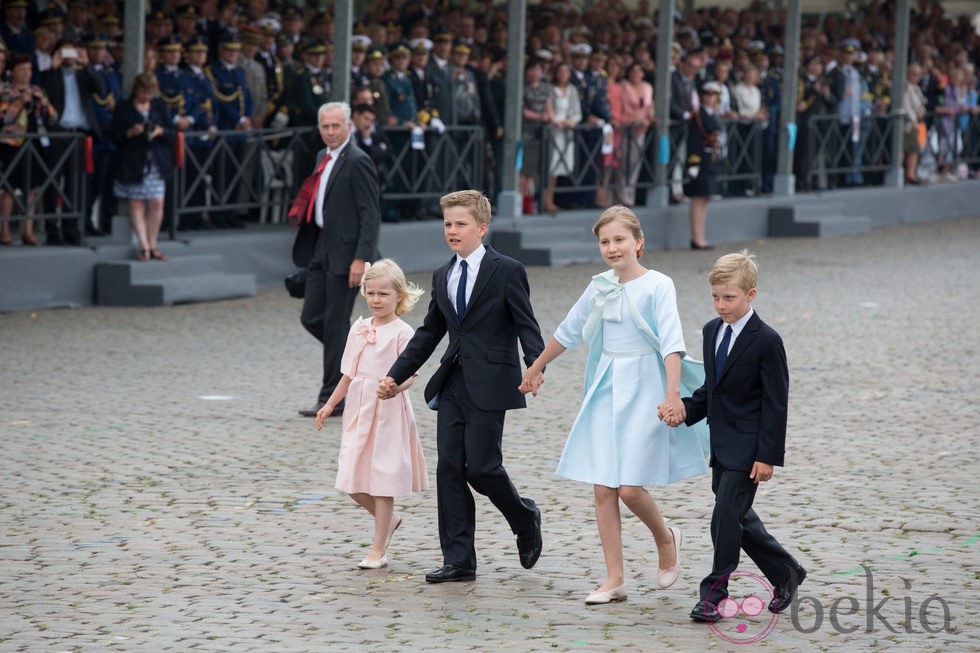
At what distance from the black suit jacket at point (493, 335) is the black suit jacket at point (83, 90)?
28.1 ft

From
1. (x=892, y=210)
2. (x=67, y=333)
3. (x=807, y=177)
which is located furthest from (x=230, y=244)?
(x=892, y=210)

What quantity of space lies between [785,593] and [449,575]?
3.97 ft

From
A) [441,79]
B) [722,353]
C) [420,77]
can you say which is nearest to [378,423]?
[722,353]

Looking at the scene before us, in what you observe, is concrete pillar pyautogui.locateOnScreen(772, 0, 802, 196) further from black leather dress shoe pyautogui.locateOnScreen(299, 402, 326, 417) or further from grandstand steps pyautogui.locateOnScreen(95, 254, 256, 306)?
black leather dress shoe pyautogui.locateOnScreen(299, 402, 326, 417)

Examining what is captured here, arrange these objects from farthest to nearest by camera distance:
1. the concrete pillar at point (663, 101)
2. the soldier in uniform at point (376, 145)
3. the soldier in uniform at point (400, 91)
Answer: the concrete pillar at point (663, 101) → the soldier in uniform at point (400, 91) → the soldier in uniform at point (376, 145)

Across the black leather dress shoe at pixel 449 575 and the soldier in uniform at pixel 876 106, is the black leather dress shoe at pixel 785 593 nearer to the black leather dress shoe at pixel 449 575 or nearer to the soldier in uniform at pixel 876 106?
the black leather dress shoe at pixel 449 575

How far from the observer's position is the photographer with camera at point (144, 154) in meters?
14.4

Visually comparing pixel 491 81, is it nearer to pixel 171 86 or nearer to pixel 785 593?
pixel 171 86

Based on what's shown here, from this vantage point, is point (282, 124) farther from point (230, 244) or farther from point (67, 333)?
point (67, 333)

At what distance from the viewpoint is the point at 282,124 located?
54.4ft

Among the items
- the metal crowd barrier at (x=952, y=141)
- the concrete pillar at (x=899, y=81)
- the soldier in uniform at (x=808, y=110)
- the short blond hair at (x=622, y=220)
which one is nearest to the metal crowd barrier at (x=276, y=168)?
the soldier in uniform at (x=808, y=110)

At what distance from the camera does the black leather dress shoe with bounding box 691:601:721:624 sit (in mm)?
5902

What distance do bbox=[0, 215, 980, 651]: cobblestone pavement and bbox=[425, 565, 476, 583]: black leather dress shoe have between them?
1.6 inches

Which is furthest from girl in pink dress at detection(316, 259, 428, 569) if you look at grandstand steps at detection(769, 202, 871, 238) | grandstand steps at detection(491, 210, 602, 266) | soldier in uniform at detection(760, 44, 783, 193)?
soldier in uniform at detection(760, 44, 783, 193)
